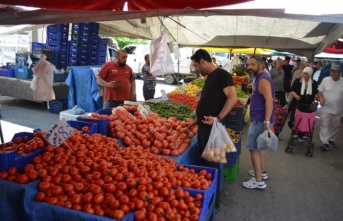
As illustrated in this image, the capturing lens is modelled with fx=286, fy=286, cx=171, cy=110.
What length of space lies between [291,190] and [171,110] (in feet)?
8.21

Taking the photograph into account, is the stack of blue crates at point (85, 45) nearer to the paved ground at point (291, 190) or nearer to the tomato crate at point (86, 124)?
the paved ground at point (291, 190)

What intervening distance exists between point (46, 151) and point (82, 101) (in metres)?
6.14

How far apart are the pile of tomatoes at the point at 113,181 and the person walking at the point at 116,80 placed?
2.67 meters

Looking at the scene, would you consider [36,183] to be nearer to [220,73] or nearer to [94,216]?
[94,216]

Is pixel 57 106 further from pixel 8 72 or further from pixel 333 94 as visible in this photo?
pixel 333 94

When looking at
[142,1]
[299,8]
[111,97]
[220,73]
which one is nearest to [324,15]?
[299,8]

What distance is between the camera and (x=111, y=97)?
19.1 ft

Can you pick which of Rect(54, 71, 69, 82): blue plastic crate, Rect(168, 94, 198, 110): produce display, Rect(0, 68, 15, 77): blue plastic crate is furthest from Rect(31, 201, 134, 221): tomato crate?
Rect(0, 68, 15, 77): blue plastic crate

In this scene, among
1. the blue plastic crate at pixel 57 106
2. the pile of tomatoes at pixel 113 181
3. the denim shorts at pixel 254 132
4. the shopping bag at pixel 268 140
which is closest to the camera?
the pile of tomatoes at pixel 113 181

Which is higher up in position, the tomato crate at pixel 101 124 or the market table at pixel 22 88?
the tomato crate at pixel 101 124

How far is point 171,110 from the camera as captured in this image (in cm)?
544

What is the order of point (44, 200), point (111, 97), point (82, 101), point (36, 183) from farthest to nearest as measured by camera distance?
1. point (82, 101)
2. point (111, 97)
3. point (36, 183)
4. point (44, 200)

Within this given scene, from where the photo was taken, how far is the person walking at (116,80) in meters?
→ 5.63

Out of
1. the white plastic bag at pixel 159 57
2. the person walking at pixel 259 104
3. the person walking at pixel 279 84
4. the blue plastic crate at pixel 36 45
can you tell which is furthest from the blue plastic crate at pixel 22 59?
the person walking at pixel 279 84
